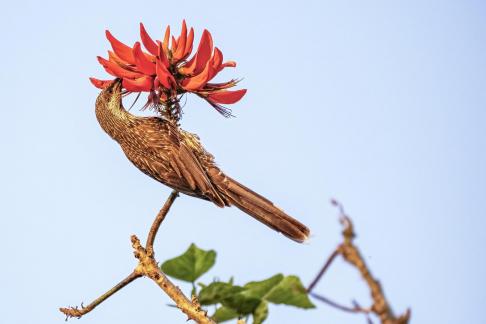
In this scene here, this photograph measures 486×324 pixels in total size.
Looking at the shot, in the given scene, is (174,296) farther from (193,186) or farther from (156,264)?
(193,186)

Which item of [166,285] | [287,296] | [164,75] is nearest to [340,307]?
[287,296]

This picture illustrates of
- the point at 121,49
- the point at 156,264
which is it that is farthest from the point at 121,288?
the point at 121,49

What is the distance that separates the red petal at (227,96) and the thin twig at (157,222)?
1.10m

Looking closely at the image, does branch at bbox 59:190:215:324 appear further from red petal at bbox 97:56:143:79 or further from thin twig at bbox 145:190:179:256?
red petal at bbox 97:56:143:79

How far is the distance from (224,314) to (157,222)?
1578 mm

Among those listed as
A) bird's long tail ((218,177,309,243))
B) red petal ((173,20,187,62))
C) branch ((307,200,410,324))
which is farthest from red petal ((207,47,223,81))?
branch ((307,200,410,324))

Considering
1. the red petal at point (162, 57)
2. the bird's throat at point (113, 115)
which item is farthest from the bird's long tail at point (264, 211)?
the bird's throat at point (113, 115)

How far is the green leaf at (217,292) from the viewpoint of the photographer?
6.37 ft

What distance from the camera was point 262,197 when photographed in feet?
15.6

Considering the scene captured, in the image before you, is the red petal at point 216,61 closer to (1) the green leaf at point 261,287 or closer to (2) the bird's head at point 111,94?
(2) the bird's head at point 111,94

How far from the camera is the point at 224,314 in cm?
203

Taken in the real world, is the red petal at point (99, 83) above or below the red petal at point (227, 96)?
above

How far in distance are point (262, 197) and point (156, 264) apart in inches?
70.6

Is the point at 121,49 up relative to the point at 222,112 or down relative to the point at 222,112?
up
